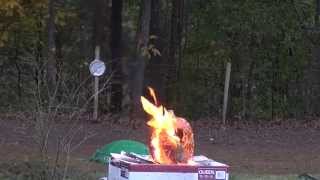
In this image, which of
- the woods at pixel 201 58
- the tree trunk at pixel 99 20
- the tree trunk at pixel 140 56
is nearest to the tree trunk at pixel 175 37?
the woods at pixel 201 58

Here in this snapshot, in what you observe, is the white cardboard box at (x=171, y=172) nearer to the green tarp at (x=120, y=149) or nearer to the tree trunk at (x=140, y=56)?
the green tarp at (x=120, y=149)

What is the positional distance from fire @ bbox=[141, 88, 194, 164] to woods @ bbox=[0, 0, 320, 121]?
11375 millimetres

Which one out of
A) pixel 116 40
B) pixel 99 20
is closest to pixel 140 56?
pixel 116 40

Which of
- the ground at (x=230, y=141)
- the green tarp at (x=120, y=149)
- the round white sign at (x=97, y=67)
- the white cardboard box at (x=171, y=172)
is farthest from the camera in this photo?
the round white sign at (x=97, y=67)

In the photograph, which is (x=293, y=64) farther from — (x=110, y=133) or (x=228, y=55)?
(x=110, y=133)

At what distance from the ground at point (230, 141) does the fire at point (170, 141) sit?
3.31 metres

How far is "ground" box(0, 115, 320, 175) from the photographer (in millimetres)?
11794

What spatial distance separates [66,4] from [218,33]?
5.10 m

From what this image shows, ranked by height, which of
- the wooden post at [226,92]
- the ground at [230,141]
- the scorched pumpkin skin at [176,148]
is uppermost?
the scorched pumpkin skin at [176,148]

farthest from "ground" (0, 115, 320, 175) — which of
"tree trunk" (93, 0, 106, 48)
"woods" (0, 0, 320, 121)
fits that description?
"tree trunk" (93, 0, 106, 48)

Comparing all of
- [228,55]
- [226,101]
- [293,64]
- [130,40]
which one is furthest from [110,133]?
[130,40]

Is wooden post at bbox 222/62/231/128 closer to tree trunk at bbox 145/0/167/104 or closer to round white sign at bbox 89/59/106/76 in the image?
tree trunk at bbox 145/0/167/104

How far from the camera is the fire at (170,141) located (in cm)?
710

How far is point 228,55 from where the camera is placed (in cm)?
2028
